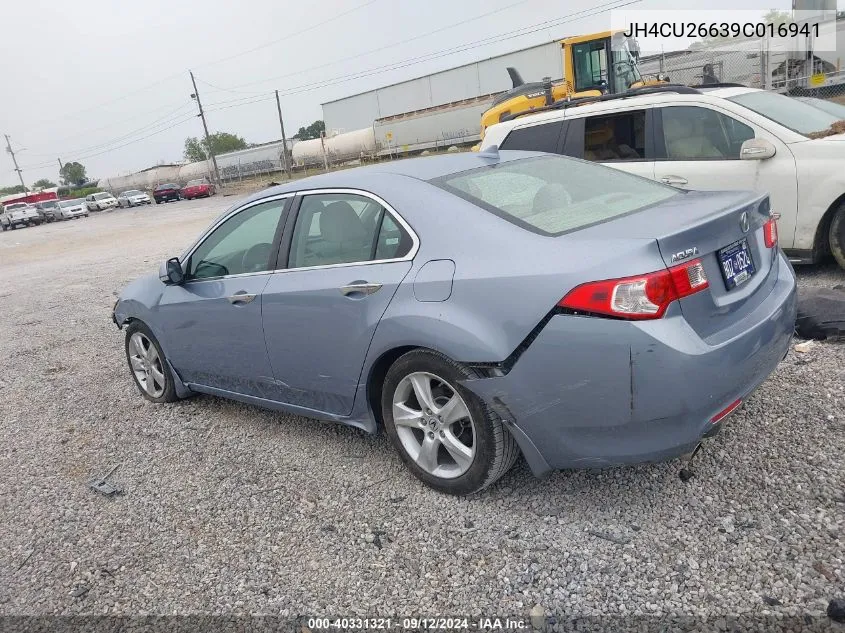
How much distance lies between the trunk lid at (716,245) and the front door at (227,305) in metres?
2.03

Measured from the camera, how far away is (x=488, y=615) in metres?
2.53

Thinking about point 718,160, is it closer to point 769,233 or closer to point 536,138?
point 536,138

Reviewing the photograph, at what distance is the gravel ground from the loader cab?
1074cm

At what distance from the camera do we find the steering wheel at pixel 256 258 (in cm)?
399

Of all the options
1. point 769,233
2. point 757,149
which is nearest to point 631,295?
point 769,233

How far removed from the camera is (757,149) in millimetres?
5816

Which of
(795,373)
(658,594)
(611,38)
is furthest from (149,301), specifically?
(611,38)

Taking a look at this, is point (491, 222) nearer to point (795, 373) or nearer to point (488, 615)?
point (488, 615)

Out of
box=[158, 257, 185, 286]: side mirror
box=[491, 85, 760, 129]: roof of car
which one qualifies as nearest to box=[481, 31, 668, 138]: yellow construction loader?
box=[491, 85, 760, 129]: roof of car

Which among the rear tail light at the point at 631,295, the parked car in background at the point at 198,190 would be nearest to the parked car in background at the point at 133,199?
the parked car in background at the point at 198,190

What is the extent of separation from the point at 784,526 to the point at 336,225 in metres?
2.50

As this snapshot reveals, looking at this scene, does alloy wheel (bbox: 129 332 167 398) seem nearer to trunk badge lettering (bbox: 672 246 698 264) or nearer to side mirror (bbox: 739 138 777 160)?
trunk badge lettering (bbox: 672 246 698 264)

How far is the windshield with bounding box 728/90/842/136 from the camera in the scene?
602 cm

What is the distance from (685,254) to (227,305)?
104 inches
